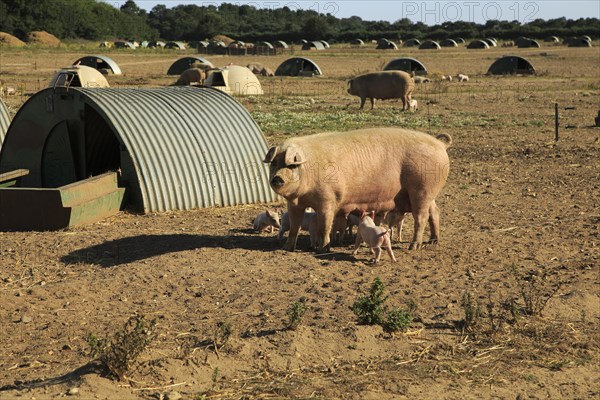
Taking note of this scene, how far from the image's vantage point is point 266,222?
34.6 feet

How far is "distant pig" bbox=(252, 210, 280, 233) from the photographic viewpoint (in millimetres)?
10461

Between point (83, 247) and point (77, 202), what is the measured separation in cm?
131

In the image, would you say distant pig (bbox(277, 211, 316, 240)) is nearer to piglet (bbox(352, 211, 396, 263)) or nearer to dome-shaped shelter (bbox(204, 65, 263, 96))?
piglet (bbox(352, 211, 396, 263))

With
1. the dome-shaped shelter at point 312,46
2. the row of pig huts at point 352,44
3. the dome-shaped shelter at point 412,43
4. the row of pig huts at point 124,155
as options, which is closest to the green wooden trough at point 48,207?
the row of pig huts at point 124,155

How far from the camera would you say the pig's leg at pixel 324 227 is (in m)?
9.34

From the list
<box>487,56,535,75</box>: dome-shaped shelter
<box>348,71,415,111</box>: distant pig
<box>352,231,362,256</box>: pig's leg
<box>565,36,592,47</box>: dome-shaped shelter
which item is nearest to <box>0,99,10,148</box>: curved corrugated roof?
<box>352,231,362,256</box>: pig's leg

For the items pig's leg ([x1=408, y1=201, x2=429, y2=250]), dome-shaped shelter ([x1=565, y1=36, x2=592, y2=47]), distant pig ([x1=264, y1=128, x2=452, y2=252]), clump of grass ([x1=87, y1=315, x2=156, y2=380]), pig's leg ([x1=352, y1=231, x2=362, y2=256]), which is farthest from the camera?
dome-shaped shelter ([x1=565, y1=36, x2=592, y2=47])

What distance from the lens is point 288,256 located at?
30.6 ft

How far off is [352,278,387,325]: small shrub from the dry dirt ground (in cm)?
11

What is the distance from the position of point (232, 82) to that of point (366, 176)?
70.8ft

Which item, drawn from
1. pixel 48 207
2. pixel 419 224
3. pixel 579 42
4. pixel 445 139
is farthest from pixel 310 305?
pixel 579 42

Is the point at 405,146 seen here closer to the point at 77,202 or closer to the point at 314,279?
the point at 314,279

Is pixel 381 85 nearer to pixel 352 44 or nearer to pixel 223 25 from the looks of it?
pixel 352 44

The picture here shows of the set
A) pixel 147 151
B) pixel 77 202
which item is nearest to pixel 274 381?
pixel 77 202
